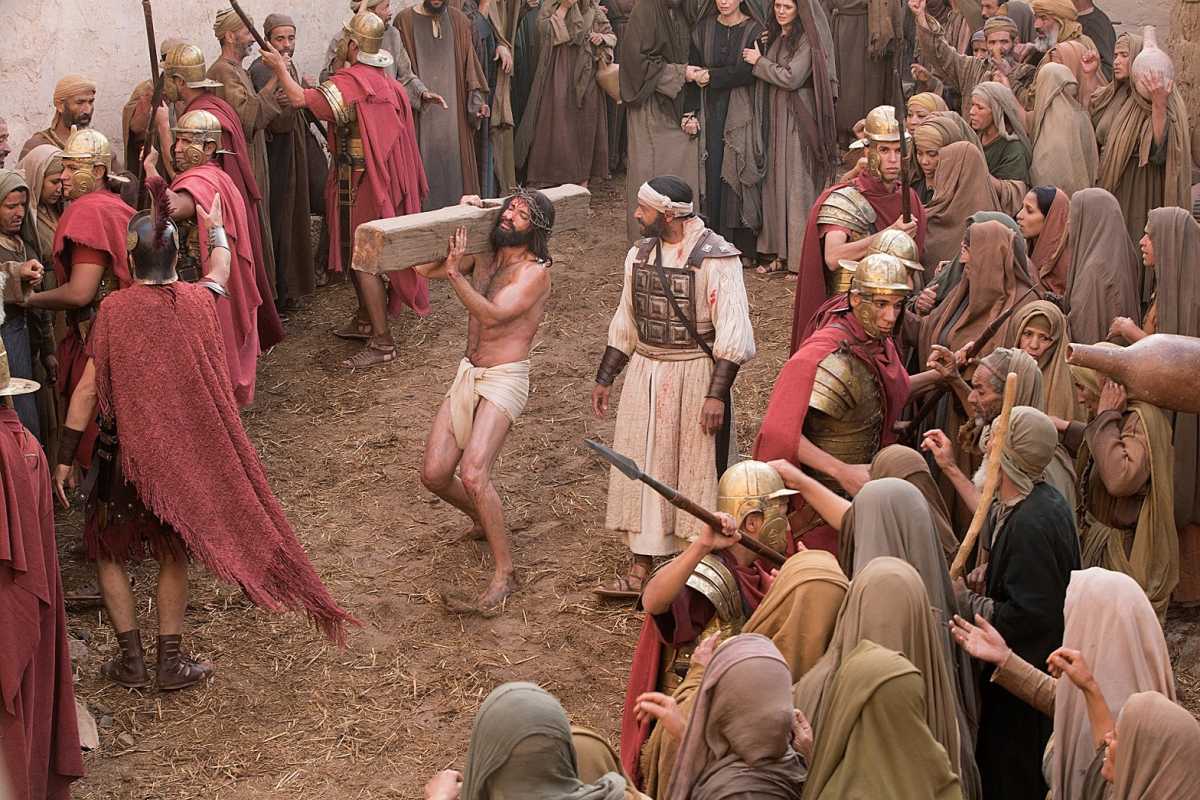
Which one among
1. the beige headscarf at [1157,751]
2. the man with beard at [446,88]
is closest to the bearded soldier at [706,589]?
the beige headscarf at [1157,751]

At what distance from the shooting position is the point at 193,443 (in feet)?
24.2

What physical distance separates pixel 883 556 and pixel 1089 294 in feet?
12.2

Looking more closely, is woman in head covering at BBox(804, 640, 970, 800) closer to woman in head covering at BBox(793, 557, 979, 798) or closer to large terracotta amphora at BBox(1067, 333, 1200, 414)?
woman in head covering at BBox(793, 557, 979, 798)

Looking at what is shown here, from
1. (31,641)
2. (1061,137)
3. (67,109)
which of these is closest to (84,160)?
(67,109)

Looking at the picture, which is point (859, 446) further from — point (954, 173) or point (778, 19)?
point (778, 19)

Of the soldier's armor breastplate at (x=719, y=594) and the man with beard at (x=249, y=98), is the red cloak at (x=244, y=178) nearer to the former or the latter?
the man with beard at (x=249, y=98)

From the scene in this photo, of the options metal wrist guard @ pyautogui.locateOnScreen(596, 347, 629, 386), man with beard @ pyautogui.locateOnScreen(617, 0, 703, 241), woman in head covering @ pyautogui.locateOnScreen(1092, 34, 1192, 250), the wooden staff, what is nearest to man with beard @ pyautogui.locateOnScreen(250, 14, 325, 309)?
man with beard @ pyautogui.locateOnScreen(617, 0, 703, 241)

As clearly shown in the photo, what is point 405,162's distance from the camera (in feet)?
36.2

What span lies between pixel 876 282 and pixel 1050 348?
101 cm

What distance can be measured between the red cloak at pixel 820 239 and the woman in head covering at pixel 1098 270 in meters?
0.83

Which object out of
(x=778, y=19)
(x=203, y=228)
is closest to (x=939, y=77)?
(x=778, y=19)

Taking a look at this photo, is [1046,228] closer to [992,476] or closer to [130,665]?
[992,476]

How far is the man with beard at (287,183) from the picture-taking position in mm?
11078

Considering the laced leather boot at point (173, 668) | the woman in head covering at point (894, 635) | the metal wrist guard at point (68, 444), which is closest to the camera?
the woman in head covering at point (894, 635)
